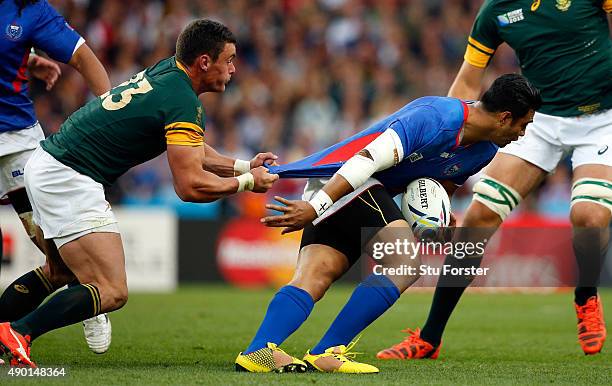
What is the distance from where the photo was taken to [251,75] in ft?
56.6

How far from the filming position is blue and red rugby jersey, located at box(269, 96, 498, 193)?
5.92 meters

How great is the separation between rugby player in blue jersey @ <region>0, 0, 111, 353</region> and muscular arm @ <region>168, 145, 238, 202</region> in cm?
143

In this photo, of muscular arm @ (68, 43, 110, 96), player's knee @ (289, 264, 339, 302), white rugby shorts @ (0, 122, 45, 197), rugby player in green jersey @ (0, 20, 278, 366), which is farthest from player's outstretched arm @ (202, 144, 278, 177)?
white rugby shorts @ (0, 122, 45, 197)

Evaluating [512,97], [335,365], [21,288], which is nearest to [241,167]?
[335,365]

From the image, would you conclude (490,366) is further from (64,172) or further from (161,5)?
(161,5)

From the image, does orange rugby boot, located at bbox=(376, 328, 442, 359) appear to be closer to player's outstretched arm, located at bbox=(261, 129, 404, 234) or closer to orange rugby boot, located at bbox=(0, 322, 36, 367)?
player's outstretched arm, located at bbox=(261, 129, 404, 234)

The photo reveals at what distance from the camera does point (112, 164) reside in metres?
5.99

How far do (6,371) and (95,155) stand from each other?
1.35 m

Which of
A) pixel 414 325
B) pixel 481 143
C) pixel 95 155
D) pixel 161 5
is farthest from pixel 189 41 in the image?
pixel 161 5

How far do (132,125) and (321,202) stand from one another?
3.95 ft

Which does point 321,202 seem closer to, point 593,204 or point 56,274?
point 56,274

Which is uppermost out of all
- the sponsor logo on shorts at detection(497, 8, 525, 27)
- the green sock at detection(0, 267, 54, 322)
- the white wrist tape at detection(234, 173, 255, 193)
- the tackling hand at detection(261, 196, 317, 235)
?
the sponsor logo on shorts at detection(497, 8, 525, 27)

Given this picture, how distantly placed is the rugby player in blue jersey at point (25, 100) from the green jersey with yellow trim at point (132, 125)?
0.95m

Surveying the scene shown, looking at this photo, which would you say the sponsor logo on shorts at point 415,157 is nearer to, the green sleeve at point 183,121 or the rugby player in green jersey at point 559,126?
the green sleeve at point 183,121
